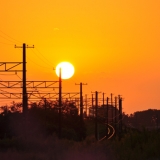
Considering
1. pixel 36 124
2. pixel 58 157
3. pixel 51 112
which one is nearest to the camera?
pixel 58 157

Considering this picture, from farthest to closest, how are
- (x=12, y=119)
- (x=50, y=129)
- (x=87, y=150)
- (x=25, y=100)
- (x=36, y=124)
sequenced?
(x=50, y=129), (x=36, y=124), (x=12, y=119), (x=25, y=100), (x=87, y=150)

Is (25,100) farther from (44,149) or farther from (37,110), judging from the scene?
(37,110)

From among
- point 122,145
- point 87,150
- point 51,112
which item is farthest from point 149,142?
point 51,112

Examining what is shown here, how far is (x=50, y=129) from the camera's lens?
2881 inches

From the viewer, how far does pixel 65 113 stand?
8850 centimetres

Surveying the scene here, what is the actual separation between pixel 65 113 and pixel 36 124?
22.2 metres

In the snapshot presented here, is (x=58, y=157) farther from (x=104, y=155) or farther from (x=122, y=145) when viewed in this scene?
(x=122, y=145)

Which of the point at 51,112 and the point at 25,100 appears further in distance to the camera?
the point at 51,112

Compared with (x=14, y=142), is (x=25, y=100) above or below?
above

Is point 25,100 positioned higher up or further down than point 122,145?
higher up

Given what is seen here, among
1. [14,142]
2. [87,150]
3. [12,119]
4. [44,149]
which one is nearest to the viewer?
[87,150]

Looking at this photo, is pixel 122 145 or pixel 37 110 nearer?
pixel 122 145

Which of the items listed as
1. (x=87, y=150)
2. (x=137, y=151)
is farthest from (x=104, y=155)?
(x=137, y=151)

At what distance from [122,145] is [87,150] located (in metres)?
5.51
